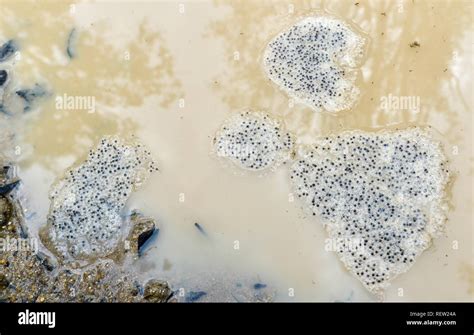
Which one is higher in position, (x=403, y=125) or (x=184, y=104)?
(x=184, y=104)

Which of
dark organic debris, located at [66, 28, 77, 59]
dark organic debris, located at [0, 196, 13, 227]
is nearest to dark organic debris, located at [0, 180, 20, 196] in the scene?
dark organic debris, located at [0, 196, 13, 227]

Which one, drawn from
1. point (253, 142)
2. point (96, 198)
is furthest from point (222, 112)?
point (96, 198)

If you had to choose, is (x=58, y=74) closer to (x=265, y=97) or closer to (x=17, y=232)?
(x=17, y=232)

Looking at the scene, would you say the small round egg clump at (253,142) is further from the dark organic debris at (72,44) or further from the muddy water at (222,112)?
the dark organic debris at (72,44)

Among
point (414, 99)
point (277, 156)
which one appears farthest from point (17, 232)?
point (414, 99)

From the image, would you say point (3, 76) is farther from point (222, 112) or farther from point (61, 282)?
point (222, 112)
